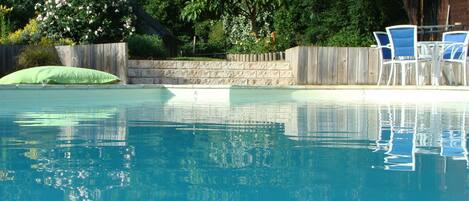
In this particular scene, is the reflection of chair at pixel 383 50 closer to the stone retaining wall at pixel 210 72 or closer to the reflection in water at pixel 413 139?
the stone retaining wall at pixel 210 72

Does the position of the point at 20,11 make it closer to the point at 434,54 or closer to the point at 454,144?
the point at 434,54

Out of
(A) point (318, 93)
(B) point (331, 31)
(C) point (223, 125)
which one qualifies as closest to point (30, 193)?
(C) point (223, 125)

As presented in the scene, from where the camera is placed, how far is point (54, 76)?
408 inches

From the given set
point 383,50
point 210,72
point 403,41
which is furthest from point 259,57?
point 403,41

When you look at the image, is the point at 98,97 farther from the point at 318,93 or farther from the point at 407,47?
the point at 407,47

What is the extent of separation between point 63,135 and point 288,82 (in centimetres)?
830

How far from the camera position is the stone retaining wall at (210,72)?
41.7ft

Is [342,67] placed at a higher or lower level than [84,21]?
lower

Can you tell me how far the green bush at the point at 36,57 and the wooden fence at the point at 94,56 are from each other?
0.27 m

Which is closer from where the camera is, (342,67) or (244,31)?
(342,67)

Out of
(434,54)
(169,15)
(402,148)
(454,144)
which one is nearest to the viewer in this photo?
(402,148)

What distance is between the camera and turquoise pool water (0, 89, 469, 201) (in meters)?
2.89

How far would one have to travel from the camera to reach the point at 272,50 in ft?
52.6

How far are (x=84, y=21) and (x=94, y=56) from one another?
1.61 m
